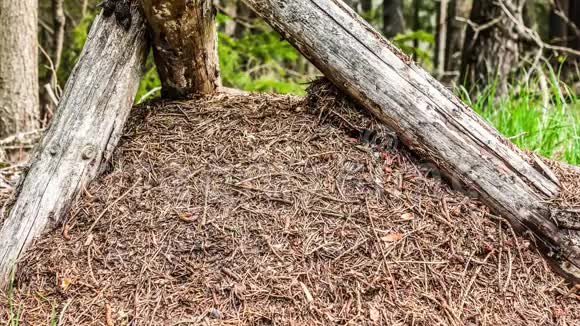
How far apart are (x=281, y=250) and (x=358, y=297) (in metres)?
0.38

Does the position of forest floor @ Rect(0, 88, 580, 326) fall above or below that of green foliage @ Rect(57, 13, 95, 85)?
above

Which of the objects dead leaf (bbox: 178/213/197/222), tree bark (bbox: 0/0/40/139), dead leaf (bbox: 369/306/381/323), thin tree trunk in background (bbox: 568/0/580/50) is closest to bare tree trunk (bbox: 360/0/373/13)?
thin tree trunk in background (bbox: 568/0/580/50)

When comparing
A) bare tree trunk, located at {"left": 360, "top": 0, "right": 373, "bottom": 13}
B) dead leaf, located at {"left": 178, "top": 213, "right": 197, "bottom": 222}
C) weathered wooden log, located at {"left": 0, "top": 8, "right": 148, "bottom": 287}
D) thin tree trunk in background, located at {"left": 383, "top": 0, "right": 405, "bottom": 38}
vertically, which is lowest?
bare tree trunk, located at {"left": 360, "top": 0, "right": 373, "bottom": 13}

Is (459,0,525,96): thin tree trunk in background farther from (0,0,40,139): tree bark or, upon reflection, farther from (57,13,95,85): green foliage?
(57,13,95,85): green foliage

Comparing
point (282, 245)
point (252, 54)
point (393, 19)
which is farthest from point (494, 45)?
point (393, 19)

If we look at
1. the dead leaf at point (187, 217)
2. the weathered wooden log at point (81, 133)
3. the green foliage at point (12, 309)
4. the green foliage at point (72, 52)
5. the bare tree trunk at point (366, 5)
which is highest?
the weathered wooden log at point (81, 133)

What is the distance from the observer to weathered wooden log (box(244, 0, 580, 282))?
256 cm

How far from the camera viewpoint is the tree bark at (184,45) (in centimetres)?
271

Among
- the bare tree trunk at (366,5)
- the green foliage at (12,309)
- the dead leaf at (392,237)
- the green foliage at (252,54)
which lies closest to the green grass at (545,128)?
the dead leaf at (392,237)

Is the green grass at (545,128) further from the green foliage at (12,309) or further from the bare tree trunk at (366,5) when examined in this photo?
the bare tree trunk at (366,5)

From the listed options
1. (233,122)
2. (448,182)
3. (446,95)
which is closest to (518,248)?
(448,182)

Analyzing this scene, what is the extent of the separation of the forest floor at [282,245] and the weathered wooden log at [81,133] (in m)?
0.08

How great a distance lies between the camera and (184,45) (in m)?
2.86

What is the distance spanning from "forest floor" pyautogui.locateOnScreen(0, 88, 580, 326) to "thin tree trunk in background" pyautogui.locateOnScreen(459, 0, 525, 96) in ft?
11.3
